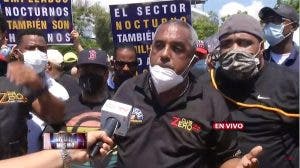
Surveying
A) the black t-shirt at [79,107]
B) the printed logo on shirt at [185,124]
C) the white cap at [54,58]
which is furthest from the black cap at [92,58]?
the printed logo on shirt at [185,124]

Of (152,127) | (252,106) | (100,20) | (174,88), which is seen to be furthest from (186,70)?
(100,20)

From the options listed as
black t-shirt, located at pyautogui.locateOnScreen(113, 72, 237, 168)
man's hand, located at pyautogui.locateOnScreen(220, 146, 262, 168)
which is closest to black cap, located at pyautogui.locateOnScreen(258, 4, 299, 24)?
black t-shirt, located at pyautogui.locateOnScreen(113, 72, 237, 168)

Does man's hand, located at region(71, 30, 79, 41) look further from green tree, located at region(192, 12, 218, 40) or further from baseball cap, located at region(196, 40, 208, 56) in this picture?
green tree, located at region(192, 12, 218, 40)

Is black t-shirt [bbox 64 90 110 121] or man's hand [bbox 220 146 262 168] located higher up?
man's hand [bbox 220 146 262 168]

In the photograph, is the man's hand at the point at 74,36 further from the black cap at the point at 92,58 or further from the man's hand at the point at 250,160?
the man's hand at the point at 250,160

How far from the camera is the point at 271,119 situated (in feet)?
14.2

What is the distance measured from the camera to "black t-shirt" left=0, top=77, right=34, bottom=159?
13.4 ft

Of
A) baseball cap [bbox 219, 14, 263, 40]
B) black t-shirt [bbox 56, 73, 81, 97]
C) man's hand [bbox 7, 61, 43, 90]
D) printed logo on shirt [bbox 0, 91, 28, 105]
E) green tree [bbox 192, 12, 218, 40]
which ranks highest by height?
baseball cap [bbox 219, 14, 263, 40]

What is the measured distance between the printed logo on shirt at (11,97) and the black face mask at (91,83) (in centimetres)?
127

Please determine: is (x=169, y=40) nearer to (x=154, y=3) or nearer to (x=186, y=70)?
(x=186, y=70)

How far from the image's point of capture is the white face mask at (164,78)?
381cm

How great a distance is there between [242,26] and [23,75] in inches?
60.5

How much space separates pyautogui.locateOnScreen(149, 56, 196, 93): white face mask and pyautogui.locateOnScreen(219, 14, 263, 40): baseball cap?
0.76m

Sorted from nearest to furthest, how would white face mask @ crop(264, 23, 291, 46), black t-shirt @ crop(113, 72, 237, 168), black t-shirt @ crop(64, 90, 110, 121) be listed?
black t-shirt @ crop(113, 72, 237, 168) < black t-shirt @ crop(64, 90, 110, 121) < white face mask @ crop(264, 23, 291, 46)
